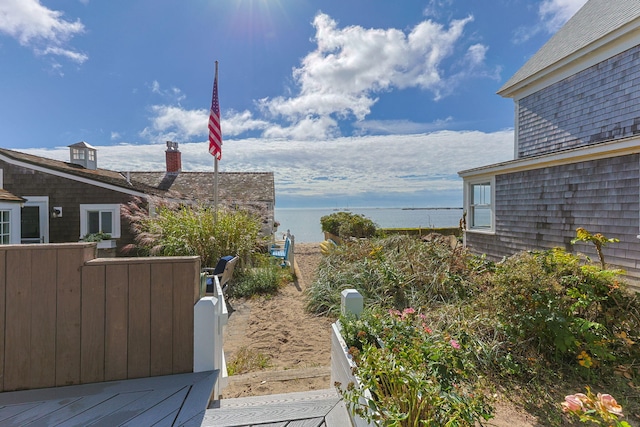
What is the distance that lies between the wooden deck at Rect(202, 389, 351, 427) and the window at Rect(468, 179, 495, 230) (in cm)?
786

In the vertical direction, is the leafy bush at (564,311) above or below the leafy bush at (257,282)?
above

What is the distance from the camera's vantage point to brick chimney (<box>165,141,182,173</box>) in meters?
15.3

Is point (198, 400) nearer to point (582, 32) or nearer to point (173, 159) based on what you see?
point (582, 32)

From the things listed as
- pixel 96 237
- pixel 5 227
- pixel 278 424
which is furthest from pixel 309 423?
pixel 5 227

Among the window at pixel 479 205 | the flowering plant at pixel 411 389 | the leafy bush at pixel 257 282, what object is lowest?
the leafy bush at pixel 257 282

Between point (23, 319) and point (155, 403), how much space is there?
1.16 m

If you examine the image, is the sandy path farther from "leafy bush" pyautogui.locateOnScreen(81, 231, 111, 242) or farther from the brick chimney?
the brick chimney

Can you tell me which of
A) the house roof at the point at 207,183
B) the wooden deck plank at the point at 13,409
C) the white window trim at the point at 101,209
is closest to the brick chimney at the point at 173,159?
the house roof at the point at 207,183

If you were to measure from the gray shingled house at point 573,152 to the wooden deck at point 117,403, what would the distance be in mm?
6355

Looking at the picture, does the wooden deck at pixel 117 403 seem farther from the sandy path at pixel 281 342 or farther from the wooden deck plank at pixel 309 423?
the sandy path at pixel 281 342

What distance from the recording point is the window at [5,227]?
7.25 meters

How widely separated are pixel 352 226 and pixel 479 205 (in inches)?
201

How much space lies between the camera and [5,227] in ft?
24.4

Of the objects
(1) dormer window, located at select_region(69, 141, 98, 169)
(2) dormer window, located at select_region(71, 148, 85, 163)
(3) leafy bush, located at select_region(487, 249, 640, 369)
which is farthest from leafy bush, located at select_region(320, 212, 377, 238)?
(2) dormer window, located at select_region(71, 148, 85, 163)
